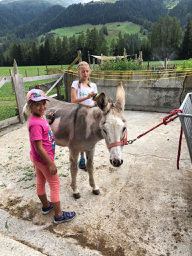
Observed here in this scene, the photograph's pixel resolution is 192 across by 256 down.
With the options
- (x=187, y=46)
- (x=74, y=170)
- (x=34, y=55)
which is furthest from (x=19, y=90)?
(x=34, y=55)

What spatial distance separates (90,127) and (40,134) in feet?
2.65

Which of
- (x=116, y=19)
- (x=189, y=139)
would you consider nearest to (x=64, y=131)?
(x=189, y=139)

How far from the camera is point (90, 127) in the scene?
2516 millimetres

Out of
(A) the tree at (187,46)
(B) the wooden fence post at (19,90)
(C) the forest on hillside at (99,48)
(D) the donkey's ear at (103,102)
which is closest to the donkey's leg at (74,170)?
(D) the donkey's ear at (103,102)

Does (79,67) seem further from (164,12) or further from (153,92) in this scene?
(164,12)

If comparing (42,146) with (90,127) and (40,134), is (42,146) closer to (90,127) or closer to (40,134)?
(40,134)

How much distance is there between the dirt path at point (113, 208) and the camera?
203cm

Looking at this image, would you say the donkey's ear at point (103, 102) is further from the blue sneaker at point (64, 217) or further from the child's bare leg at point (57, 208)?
the blue sneaker at point (64, 217)

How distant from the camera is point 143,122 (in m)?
6.53

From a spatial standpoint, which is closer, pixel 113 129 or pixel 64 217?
pixel 113 129

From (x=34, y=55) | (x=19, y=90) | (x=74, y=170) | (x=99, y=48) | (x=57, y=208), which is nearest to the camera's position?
(x=57, y=208)

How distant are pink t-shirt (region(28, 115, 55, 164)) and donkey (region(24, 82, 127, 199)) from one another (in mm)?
560

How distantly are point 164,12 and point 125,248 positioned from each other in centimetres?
24044

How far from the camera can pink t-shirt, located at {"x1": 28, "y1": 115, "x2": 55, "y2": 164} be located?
1.93 metres
